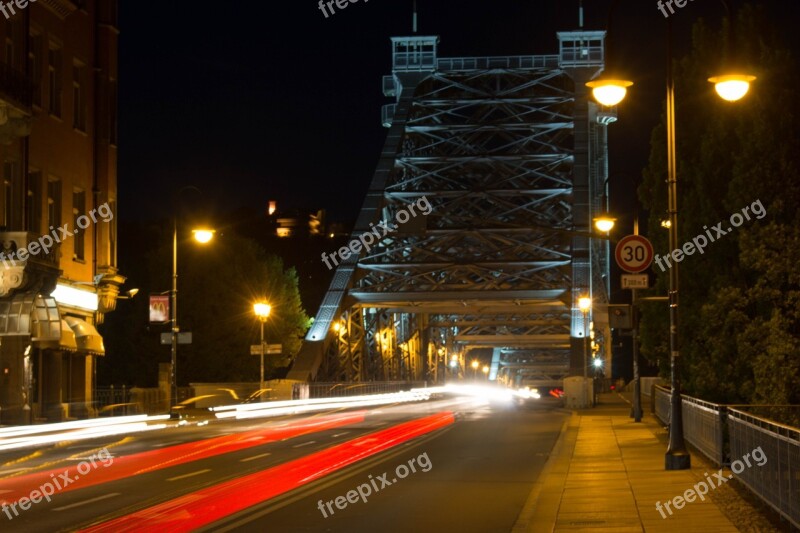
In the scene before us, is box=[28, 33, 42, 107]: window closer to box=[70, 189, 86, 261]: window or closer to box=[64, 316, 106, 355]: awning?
box=[70, 189, 86, 261]: window

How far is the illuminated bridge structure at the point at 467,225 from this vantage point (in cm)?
8194

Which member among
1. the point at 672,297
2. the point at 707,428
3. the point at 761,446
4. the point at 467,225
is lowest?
the point at 707,428

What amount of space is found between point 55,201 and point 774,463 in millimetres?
32746

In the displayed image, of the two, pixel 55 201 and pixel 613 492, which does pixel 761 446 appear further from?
pixel 55 201

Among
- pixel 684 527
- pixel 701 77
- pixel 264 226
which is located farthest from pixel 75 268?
pixel 264 226

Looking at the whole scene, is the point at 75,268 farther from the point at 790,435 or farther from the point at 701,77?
the point at 790,435

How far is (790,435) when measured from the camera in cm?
1466

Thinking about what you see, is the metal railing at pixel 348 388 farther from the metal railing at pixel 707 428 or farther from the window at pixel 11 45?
the metal railing at pixel 707 428

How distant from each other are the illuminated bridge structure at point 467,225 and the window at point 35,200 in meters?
31.0

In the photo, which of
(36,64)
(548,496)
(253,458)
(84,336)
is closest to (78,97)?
(36,64)

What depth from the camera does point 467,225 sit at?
82.7 meters

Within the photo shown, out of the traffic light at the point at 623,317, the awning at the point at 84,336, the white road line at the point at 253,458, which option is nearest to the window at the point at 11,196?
the awning at the point at 84,336

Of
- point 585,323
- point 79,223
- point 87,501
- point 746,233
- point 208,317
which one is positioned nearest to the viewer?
point 87,501

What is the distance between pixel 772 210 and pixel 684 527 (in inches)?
452
